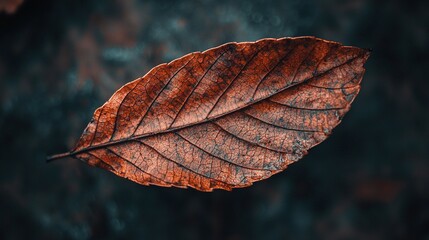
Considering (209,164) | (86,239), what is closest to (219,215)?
(86,239)

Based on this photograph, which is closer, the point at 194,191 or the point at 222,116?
the point at 222,116

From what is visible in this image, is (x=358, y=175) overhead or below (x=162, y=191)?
overhead

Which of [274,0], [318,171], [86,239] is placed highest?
[274,0]

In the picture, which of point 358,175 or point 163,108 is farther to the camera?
point 358,175

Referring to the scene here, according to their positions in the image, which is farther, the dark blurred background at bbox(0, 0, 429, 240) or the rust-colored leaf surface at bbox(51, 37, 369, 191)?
the dark blurred background at bbox(0, 0, 429, 240)

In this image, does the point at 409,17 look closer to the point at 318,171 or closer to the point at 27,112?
the point at 318,171
